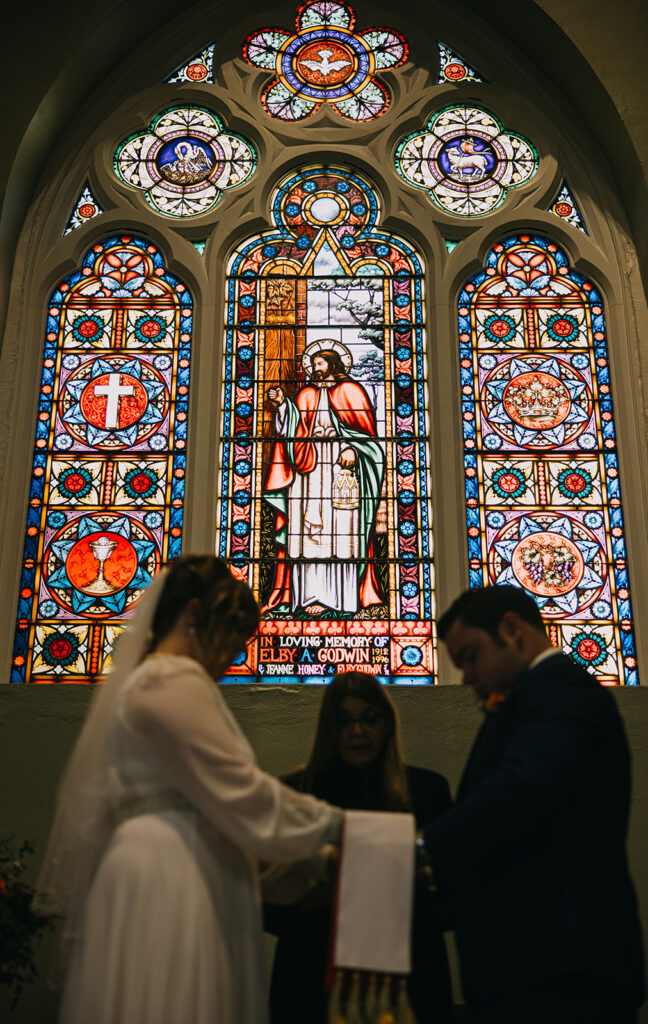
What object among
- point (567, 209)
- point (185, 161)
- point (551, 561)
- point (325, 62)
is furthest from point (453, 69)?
point (551, 561)

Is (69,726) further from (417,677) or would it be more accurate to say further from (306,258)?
(306,258)

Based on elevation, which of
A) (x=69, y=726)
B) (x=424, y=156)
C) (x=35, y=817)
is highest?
(x=424, y=156)

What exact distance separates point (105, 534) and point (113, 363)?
101cm

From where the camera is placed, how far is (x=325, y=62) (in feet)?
25.2

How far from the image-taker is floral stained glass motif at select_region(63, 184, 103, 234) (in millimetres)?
7164

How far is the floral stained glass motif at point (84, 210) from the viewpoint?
7164 millimetres

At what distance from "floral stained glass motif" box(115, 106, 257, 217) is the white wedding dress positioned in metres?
4.44

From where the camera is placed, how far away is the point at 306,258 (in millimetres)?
7074

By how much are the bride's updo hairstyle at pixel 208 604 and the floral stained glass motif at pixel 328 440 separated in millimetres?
2411

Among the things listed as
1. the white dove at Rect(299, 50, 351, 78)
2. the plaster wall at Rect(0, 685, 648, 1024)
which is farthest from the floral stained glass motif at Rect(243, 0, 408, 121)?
the plaster wall at Rect(0, 685, 648, 1024)

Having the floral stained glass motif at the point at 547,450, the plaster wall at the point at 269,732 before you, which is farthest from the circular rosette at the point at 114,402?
the floral stained glass motif at the point at 547,450

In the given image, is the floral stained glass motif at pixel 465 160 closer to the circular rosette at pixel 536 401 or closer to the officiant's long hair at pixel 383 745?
the circular rosette at pixel 536 401

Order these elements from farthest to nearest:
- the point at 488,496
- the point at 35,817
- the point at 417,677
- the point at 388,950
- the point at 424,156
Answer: the point at 424,156, the point at 488,496, the point at 417,677, the point at 35,817, the point at 388,950

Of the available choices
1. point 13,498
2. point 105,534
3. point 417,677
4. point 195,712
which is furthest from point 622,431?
point 195,712
